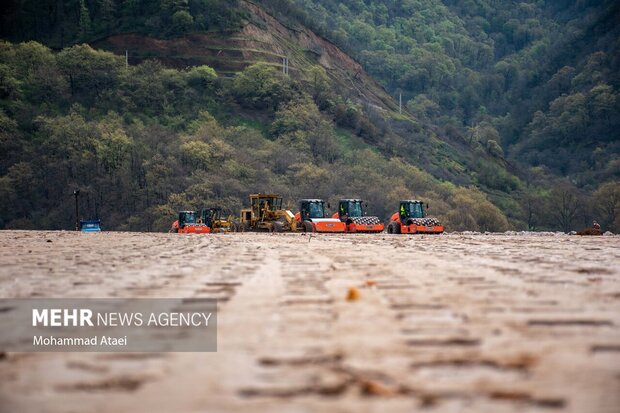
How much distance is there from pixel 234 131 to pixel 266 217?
2027 inches

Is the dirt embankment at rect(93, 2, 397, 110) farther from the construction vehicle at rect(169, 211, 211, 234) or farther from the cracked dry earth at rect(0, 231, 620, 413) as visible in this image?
the cracked dry earth at rect(0, 231, 620, 413)

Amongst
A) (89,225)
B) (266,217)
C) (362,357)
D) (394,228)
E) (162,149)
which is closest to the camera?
(362,357)

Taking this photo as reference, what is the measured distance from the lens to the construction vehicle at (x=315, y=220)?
1689 inches

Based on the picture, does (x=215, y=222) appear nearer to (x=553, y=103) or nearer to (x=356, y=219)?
(x=356, y=219)

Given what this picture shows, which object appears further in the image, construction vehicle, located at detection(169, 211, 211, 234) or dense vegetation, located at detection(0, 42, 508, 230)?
dense vegetation, located at detection(0, 42, 508, 230)

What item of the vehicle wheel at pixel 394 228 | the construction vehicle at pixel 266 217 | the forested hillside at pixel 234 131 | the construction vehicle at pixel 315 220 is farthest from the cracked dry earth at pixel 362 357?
the forested hillside at pixel 234 131

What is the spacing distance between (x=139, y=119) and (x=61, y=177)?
65.9 ft

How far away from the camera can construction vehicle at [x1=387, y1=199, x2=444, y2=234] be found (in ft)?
134

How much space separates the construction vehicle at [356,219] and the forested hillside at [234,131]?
30.6 meters

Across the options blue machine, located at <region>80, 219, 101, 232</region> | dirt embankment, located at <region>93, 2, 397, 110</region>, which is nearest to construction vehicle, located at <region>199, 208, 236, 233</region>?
blue machine, located at <region>80, 219, 101, 232</region>

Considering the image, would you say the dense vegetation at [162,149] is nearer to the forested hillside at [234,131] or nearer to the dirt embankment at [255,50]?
the forested hillside at [234,131]

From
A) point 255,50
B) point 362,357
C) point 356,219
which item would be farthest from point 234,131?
point 362,357

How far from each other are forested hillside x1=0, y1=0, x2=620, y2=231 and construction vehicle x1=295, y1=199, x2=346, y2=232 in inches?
1270

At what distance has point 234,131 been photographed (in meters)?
97.4
